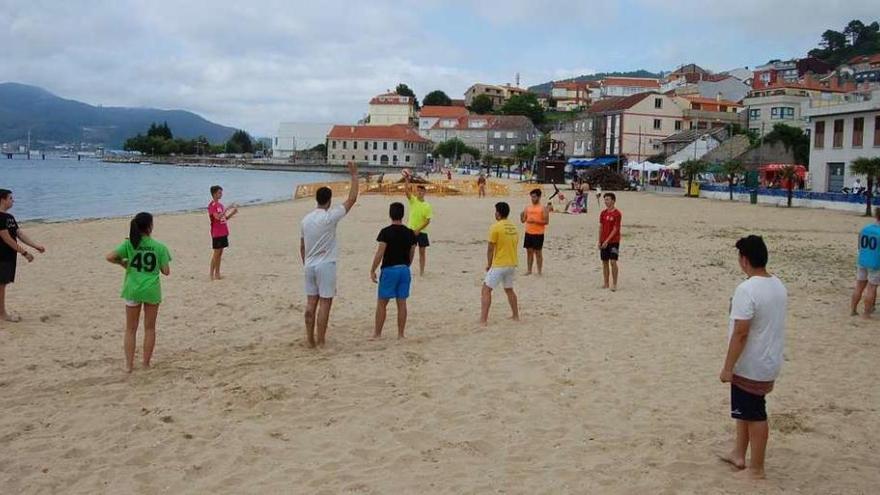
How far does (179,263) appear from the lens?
1427 centimetres

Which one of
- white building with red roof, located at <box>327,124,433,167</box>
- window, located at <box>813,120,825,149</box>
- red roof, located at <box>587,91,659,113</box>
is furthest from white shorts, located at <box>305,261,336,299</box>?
white building with red roof, located at <box>327,124,433,167</box>

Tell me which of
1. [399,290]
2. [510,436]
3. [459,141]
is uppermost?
[459,141]

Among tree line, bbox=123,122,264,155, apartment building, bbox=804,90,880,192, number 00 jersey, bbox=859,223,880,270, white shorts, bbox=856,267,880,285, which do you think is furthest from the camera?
tree line, bbox=123,122,264,155

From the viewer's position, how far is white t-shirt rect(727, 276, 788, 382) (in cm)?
438

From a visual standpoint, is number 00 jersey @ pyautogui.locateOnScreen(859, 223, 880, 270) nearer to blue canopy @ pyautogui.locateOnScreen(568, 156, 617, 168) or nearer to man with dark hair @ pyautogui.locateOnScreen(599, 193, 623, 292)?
man with dark hair @ pyautogui.locateOnScreen(599, 193, 623, 292)

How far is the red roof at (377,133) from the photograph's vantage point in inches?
5187

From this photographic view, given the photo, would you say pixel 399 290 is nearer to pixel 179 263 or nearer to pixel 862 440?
pixel 862 440

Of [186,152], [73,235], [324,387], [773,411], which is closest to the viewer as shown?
[773,411]

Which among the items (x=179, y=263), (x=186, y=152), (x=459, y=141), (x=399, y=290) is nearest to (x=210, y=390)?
(x=399, y=290)

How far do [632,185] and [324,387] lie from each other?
50096 millimetres

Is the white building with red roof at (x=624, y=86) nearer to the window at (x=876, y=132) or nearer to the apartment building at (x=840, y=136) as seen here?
the apartment building at (x=840, y=136)

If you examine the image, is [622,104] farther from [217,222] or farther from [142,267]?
[142,267]

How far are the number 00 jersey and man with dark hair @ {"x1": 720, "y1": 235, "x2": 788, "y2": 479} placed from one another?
5.72 metres

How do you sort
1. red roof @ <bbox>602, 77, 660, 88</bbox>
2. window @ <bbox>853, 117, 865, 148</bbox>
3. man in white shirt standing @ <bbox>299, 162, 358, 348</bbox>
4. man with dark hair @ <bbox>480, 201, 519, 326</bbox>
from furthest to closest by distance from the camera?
red roof @ <bbox>602, 77, 660, 88</bbox>, window @ <bbox>853, 117, 865, 148</bbox>, man with dark hair @ <bbox>480, 201, 519, 326</bbox>, man in white shirt standing @ <bbox>299, 162, 358, 348</bbox>
